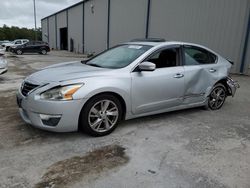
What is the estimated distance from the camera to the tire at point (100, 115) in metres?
3.43

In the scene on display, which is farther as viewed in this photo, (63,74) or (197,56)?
(197,56)

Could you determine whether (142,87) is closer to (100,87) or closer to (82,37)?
(100,87)

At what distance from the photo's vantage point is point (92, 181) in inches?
100

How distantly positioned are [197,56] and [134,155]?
2.66 meters

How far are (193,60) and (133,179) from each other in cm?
289

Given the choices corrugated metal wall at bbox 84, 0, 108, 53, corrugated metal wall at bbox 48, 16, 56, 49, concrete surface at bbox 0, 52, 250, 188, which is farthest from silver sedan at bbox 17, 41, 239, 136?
corrugated metal wall at bbox 48, 16, 56, 49

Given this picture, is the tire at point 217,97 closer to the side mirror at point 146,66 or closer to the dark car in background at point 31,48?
the side mirror at point 146,66

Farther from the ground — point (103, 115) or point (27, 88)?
point (27, 88)

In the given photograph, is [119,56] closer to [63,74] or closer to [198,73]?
[63,74]

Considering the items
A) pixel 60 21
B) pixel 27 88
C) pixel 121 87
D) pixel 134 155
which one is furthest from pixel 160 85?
pixel 60 21

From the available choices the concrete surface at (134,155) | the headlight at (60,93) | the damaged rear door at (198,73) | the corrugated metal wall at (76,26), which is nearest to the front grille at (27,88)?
the headlight at (60,93)

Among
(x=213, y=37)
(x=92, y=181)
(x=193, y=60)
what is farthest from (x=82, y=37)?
(x=92, y=181)

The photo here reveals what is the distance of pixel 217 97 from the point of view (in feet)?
16.9

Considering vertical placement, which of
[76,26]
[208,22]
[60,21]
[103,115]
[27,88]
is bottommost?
[103,115]
